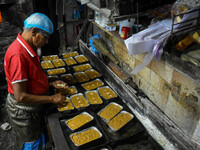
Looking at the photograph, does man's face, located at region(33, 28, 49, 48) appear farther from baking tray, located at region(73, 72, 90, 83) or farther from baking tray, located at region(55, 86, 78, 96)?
baking tray, located at region(73, 72, 90, 83)

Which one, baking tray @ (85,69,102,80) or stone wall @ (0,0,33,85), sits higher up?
stone wall @ (0,0,33,85)

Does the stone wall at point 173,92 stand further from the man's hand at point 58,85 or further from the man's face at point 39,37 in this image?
the man's face at point 39,37

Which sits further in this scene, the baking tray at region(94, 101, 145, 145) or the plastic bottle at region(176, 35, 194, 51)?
the baking tray at region(94, 101, 145, 145)

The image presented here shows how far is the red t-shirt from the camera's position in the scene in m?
2.61

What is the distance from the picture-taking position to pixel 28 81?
2.94 m

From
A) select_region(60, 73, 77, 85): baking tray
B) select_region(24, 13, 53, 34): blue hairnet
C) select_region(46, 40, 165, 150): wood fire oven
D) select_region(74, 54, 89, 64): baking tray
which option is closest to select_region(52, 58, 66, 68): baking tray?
select_region(74, 54, 89, 64): baking tray

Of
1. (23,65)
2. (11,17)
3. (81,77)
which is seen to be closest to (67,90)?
(81,77)

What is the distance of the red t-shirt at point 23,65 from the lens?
8.57 ft

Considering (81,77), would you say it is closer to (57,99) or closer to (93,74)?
(93,74)

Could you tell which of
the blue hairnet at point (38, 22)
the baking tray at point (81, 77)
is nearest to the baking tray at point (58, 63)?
the baking tray at point (81, 77)

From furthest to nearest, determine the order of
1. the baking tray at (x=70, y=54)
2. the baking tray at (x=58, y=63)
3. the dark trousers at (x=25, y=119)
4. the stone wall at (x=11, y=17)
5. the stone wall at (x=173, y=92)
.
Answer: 1. the baking tray at (x=70, y=54)
2. the stone wall at (x=11, y=17)
3. the baking tray at (x=58, y=63)
4. the dark trousers at (x=25, y=119)
5. the stone wall at (x=173, y=92)

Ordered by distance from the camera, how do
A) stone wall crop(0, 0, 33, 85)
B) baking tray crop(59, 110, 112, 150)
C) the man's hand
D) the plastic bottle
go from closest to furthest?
the plastic bottle < baking tray crop(59, 110, 112, 150) < the man's hand < stone wall crop(0, 0, 33, 85)

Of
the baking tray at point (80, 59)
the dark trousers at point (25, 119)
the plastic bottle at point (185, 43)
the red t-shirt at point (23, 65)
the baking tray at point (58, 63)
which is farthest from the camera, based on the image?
the baking tray at point (80, 59)

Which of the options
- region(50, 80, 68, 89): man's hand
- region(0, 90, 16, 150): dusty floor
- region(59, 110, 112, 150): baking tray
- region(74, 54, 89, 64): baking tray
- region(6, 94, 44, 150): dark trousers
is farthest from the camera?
region(74, 54, 89, 64): baking tray
